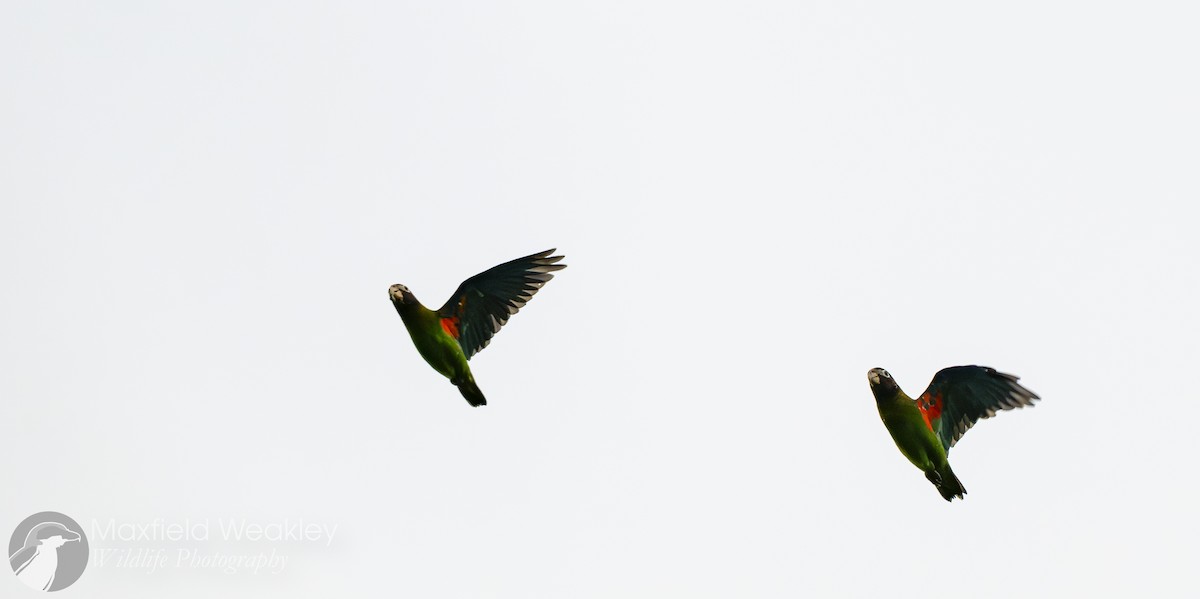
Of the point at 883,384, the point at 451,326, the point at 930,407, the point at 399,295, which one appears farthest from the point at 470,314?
the point at 930,407

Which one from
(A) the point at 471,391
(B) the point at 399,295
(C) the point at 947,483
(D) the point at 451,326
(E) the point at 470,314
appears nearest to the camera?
(B) the point at 399,295

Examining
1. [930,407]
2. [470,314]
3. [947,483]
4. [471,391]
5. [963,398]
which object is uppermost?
[470,314]

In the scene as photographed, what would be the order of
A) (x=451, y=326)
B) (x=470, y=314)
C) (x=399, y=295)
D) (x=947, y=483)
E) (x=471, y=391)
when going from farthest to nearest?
1. (x=470, y=314)
2. (x=451, y=326)
3. (x=471, y=391)
4. (x=947, y=483)
5. (x=399, y=295)

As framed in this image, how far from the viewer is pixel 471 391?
21500 mm

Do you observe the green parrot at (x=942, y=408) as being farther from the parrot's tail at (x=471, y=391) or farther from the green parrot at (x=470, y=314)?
the parrot's tail at (x=471, y=391)

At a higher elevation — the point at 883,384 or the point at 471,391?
the point at 471,391

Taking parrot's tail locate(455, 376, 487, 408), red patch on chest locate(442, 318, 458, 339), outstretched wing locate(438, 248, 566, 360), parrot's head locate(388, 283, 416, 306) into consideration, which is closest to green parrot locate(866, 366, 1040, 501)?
outstretched wing locate(438, 248, 566, 360)

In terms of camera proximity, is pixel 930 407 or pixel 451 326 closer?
pixel 930 407

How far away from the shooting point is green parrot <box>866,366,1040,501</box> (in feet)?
68.3

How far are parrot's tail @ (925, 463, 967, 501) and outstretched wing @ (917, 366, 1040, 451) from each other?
0.58 metres

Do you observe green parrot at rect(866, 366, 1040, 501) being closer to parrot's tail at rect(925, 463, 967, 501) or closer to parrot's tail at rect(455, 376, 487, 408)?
parrot's tail at rect(925, 463, 967, 501)

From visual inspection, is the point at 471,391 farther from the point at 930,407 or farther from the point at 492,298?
the point at 930,407

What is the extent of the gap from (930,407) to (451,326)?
8078mm

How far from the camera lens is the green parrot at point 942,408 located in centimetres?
2081
